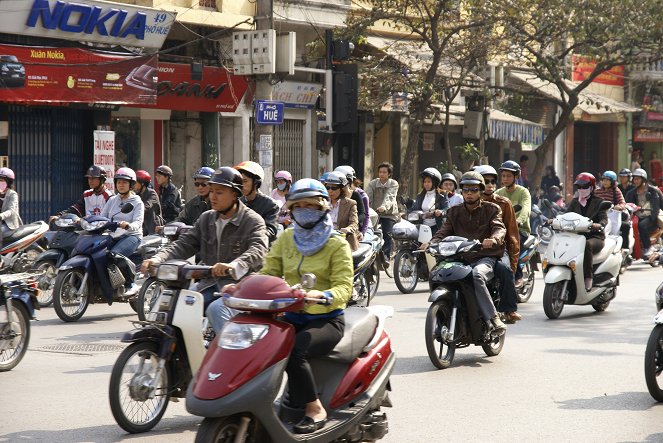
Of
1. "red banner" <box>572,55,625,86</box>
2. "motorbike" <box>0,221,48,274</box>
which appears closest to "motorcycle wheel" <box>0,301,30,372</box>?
"motorbike" <box>0,221,48,274</box>

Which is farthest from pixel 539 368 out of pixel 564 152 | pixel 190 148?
pixel 564 152

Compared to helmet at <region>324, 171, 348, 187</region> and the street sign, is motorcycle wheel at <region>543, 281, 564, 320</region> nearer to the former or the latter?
helmet at <region>324, 171, 348, 187</region>

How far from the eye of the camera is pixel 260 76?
20219 mm

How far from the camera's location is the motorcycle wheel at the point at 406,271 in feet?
52.5

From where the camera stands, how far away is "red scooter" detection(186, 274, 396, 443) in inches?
214

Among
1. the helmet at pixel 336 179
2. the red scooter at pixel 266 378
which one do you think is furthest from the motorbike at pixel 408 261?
the red scooter at pixel 266 378

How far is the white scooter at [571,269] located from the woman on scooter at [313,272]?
680 centimetres

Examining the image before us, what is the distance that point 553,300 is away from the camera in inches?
515

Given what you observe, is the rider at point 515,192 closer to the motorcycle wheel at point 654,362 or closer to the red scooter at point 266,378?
the motorcycle wheel at point 654,362

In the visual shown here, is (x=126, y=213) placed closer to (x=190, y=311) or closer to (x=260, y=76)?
(x=190, y=311)

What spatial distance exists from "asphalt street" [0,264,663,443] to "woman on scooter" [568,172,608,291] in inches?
27.5

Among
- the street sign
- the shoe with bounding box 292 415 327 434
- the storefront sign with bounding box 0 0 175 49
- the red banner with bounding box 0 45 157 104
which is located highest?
the storefront sign with bounding box 0 0 175 49

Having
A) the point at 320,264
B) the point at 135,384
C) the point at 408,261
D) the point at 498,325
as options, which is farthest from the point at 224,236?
the point at 408,261

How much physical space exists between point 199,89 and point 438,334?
1538 cm
